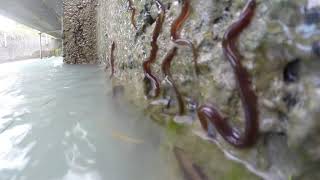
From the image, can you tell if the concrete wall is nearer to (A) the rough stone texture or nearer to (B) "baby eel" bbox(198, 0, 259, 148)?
(A) the rough stone texture

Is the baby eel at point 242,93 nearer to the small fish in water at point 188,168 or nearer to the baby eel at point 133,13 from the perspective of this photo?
the small fish in water at point 188,168

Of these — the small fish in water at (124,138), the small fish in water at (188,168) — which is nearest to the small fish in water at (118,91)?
the small fish in water at (124,138)

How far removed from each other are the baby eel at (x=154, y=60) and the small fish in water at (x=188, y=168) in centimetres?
53

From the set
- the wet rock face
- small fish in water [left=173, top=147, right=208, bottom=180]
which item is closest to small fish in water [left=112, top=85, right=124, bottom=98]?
small fish in water [left=173, top=147, right=208, bottom=180]

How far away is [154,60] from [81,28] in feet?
17.1

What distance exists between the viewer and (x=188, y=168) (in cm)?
121

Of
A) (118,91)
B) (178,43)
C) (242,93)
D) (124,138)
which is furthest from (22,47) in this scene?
(242,93)

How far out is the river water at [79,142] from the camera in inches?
52.7

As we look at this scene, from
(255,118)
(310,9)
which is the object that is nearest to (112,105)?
(255,118)

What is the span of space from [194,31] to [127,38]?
3.81 feet

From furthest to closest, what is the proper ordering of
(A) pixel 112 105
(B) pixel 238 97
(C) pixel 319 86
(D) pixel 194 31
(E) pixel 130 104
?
1. (A) pixel 112 105
2. (E) pixel 130 104
3. (D) pixel 194 31
4. (B) pixel 238 97
5. (C) pixel 319 86

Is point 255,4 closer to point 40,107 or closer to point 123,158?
point 123,158

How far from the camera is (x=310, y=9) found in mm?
895

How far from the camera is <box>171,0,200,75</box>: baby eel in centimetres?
140
